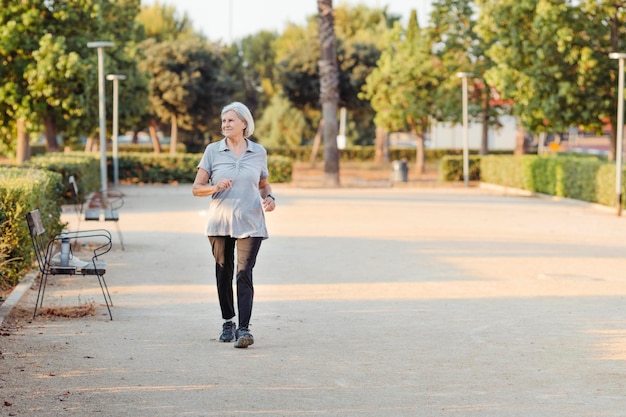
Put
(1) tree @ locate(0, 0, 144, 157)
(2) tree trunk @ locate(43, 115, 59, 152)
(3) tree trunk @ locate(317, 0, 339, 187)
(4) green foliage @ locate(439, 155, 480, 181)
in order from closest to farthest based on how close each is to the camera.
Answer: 1. (1) tree @ locate(0, 0, 144, 157)
2. (3) tree trunk @ locate(317, 0, 339, 187)
3. (2) tree trunk @ locate(43, 115, 59, 152)
4. (4) green foliage @ locate(439, 155, 480, 181)

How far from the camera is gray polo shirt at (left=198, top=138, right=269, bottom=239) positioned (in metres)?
8.67

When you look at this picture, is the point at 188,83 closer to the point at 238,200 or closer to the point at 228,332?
the point at 228,332

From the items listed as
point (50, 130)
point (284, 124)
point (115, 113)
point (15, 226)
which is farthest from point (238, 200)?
point (284, 124)

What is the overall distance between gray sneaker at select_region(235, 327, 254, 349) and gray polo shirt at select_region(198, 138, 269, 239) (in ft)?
2.24

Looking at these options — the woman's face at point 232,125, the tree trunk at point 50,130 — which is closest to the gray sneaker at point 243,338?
the woman's face at point 232,125

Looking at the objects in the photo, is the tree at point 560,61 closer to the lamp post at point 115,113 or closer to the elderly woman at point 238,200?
the lamp post at point 115,113

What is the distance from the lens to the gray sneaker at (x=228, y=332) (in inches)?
355

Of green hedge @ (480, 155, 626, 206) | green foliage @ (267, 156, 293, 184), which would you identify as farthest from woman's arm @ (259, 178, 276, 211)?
green foliage @ (267, 156, 293, 184)

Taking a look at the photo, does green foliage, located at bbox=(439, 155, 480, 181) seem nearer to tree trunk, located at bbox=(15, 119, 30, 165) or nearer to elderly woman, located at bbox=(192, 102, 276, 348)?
tree trunk, located at bbox=(15, 119, 30, 165)

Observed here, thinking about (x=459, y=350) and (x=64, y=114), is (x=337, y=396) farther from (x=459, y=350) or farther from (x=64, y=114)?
(x=64, y=114)

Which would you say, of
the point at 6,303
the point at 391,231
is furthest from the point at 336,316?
the point at 391,231

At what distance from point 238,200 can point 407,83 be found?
43519 mm

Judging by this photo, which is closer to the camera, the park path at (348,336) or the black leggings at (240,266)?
the park path at (348,336)

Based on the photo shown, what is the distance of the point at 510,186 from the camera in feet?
130
